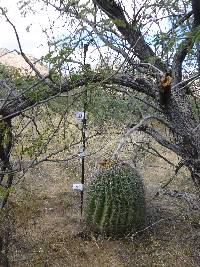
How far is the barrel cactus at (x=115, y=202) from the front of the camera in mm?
5887

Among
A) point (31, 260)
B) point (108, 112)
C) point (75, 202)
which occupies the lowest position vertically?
point (31, 260)

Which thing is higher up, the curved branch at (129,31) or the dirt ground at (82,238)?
the curved branch at (129,31)

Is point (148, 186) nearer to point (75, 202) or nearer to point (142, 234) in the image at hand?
point (75, 202)

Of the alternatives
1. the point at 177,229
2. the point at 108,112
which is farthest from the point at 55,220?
the point at 108,112

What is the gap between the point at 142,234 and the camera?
6.18 metres

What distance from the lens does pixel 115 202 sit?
5.87 metres

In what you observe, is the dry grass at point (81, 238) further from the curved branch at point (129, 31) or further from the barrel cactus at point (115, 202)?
the curved branch at point (129, 31)

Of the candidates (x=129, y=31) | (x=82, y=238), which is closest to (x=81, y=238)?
(x=82, y=238)

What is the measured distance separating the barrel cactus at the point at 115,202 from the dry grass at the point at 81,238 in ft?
0.52

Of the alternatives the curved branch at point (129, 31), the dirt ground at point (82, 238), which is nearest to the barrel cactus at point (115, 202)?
the dirt ground at point (82, 238)

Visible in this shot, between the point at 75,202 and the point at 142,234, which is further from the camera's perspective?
the point at 75,202

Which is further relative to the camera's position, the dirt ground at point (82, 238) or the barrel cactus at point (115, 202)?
the barrel cactus at point (115, 202)

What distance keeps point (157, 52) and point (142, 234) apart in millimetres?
2311

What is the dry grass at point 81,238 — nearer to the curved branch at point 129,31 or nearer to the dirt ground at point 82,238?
the dirt ground at point 82,238
